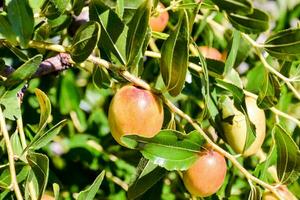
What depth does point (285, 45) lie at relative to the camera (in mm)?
774

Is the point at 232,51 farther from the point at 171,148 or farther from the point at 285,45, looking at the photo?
the point at 171,148

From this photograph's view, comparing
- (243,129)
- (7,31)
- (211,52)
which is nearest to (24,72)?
(7,31)

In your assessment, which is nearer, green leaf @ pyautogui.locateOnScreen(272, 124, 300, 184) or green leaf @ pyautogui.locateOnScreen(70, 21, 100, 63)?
green leaf @ pyautogui.locateOnScreen(70, 21, 100, 63)

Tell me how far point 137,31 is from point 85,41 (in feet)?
0.18

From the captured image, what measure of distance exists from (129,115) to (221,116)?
6.4 inches

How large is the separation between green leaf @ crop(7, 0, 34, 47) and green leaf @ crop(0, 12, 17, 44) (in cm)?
1

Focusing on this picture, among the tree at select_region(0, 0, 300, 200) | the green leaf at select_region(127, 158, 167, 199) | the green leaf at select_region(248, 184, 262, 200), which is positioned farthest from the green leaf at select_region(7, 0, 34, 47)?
the green leaf at select_region(248, 184, 262, 200)

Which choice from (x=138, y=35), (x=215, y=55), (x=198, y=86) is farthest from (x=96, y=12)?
(x=215, y=55)

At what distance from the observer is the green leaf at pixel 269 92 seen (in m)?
0.80

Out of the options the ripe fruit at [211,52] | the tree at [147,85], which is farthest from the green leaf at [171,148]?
the ripe fruit at [211,52]

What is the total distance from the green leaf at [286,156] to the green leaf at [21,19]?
1.01 feet

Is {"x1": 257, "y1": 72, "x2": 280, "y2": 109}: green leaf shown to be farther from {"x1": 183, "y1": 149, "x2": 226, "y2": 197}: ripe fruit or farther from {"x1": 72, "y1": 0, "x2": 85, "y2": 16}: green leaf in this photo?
{"x1": 72, "y1": 0, "x2": 85, "y2": 16}: green leaf

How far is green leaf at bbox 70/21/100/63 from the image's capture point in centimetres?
67

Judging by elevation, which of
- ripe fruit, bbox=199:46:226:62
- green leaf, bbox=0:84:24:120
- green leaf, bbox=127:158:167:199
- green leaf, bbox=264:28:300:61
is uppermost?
green leaf, bbox=264:28:300:61
